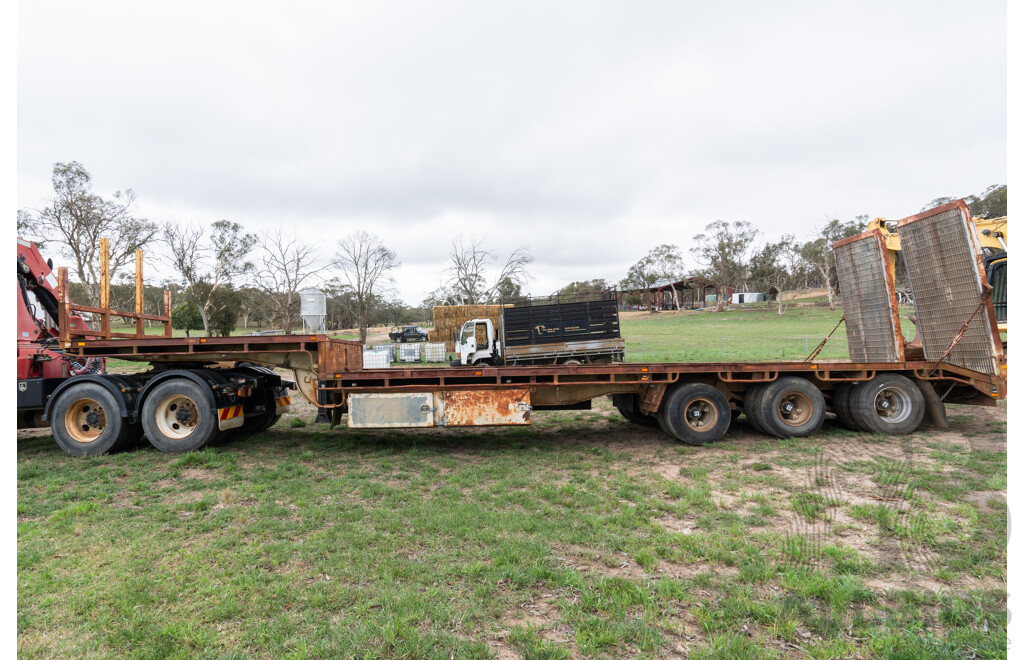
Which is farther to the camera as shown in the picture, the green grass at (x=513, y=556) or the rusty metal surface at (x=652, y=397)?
the rusty metal surface at (x=652, y=397)

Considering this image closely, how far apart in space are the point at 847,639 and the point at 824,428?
6115mm

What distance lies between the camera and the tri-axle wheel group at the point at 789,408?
730 cm

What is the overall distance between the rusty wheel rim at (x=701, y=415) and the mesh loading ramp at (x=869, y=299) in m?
3.22

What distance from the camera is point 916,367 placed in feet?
24.3

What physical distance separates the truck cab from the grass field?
12321mm

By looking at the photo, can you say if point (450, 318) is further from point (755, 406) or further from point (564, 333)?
point (755, 406)

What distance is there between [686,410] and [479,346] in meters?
12.6

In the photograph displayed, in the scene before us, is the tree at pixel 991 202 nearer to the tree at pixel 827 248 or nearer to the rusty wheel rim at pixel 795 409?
the tree at pixel 827 248

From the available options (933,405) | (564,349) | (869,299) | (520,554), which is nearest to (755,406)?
(933,405)

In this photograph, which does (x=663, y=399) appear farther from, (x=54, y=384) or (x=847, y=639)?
(x=54, y=384)

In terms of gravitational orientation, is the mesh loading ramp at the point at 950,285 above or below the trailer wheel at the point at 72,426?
above

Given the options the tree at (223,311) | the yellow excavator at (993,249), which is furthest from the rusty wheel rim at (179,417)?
the tree at (223,311)

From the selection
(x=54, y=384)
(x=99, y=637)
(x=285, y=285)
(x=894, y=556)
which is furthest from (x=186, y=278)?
(x=894, y=556)

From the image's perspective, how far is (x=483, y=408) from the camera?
709 centimetres
